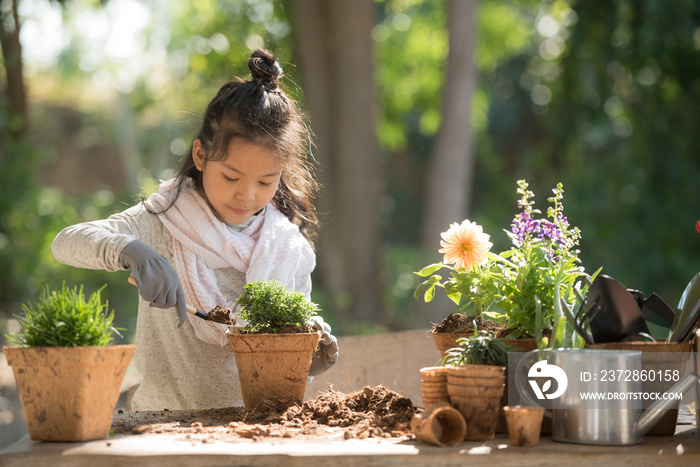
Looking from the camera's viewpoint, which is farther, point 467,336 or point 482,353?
point 467,336

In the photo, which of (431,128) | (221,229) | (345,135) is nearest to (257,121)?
(221,229)

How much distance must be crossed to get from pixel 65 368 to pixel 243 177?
0.69 metres

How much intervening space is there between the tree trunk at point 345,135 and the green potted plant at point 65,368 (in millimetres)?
4662

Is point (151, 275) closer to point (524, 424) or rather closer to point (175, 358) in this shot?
point (175, 358)

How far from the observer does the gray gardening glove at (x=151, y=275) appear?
1.33 m

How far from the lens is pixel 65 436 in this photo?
1105mm

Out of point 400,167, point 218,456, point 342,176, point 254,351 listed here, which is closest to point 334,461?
point 218,456

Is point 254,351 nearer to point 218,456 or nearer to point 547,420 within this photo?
point 218,456

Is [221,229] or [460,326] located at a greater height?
[221,229]

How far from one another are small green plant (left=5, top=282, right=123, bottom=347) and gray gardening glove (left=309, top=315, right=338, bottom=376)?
0.49 m

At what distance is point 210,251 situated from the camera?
1.77 m

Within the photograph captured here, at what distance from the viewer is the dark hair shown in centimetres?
167

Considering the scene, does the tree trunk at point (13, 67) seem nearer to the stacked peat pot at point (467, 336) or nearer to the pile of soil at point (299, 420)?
the pile of soil at point (299, 420)

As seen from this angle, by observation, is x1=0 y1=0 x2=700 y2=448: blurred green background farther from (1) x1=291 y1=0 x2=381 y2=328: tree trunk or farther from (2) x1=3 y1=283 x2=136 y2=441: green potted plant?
(2) x1=3 y1=283 x2=136 y2=441: green potted plant
